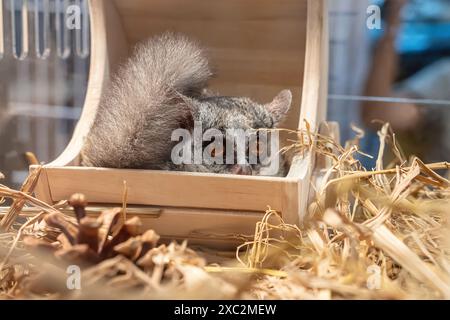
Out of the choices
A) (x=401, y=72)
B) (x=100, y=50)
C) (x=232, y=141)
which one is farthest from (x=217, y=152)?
(x=401, y=72)

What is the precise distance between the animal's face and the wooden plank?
16 cm

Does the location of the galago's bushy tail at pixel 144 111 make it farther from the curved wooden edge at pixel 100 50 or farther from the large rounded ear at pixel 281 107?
the large rounded ear at pixel 281 107

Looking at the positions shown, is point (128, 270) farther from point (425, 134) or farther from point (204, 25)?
point (425, 134)

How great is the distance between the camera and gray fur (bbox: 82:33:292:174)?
3.43ft

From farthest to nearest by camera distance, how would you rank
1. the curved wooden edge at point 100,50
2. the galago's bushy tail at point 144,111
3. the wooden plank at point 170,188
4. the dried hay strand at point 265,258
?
the curved wooden edge at point 100,50 < the galago's bushy tail at point 144,111 < the wooden plank at point 170,188 < the dried hay strand at point 265,258

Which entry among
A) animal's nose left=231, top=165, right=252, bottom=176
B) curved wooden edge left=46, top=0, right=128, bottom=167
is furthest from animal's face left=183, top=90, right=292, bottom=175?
curved wooden edge left=46, top=0, right=128, bottom=167

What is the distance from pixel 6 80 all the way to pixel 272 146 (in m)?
0.86

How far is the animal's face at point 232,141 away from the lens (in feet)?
3.75

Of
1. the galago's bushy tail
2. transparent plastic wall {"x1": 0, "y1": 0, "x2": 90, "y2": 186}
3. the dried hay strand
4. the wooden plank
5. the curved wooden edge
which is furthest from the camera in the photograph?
transparent plastic wall {"x1": 0, "y1": 0, "x2": 90, "y2": 186}

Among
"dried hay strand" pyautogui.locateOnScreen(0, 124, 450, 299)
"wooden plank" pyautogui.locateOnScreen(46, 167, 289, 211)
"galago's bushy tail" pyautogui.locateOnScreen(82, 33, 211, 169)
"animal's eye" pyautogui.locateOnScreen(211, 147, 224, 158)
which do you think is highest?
"galago's bushy tail" pyautogui.locateOnScreen(82, 33, 211, 169)

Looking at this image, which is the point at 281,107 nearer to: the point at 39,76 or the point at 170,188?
the point at 170,188

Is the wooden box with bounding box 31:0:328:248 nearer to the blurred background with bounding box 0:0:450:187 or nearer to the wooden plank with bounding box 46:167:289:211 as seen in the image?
the wooden plank with bounding box 46:167:289:211

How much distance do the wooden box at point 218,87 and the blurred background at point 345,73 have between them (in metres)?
0.22

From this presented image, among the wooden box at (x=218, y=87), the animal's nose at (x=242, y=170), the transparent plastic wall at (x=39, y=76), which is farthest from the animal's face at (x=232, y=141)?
the transparent plastic wall at (x=39, y=76)
